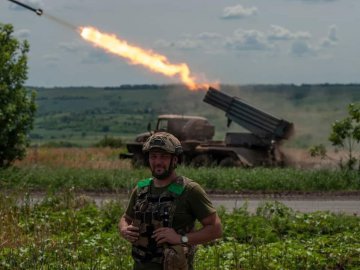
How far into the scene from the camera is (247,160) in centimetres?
3275

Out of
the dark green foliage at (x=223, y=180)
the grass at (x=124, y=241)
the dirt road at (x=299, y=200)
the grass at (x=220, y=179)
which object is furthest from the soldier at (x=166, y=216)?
the dark green foliage at (x=223, y=180)

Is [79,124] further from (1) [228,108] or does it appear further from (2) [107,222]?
(2) [107,222]

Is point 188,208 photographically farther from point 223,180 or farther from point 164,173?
point 223,180

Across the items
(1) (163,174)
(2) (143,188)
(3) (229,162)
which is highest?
(3) (229,162)

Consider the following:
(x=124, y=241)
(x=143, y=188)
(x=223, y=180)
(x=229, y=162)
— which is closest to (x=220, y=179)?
(x=223, y=180)

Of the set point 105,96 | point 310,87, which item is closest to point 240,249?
point 310,87

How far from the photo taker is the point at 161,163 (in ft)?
21.9

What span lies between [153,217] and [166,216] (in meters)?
0.11

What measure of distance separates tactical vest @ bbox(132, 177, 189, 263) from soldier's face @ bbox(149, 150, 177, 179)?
123 mm

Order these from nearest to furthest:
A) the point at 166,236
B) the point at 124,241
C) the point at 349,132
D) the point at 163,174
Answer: the point at 166,236 < the point at 163,174 < the point at 124,241 < the point at 349,132

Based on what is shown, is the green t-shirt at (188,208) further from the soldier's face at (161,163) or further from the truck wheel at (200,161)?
the truck wheel at (200,161)

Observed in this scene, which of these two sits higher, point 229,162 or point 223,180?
point 229,162

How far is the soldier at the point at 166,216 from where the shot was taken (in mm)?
6562

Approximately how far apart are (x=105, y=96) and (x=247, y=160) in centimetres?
15725
